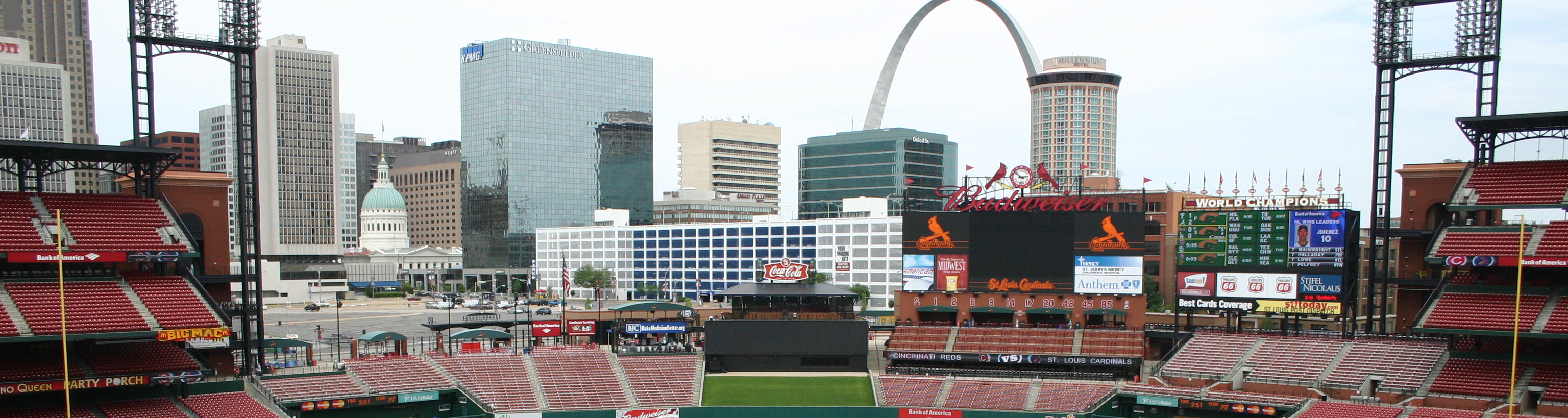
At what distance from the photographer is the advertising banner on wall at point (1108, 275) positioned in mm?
58031

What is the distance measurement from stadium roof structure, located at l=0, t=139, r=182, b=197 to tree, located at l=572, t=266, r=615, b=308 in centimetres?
8231

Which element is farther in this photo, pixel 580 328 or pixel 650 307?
pixel 650 307

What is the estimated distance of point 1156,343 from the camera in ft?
199

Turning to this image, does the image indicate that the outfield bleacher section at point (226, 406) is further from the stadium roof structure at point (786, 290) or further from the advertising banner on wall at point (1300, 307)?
the advertising banner on wall at point (1300, 307)

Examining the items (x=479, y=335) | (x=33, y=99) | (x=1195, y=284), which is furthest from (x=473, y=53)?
(x=1195, y=284)

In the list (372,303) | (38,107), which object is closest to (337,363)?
(372,303)

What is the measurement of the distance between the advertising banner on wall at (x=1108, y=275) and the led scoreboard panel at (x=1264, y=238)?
9.40 ft

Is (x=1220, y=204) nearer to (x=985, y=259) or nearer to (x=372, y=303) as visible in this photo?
(x=985, y=259)

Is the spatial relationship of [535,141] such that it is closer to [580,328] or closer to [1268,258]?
[580,328]

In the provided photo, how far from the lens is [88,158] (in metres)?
45.5

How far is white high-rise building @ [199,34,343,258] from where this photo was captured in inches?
6634

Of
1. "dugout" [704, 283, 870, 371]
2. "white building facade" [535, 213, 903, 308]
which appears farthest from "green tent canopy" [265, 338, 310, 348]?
"white building facade" [535, 213, 903, 308]

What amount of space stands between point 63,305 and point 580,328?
89.7 feet

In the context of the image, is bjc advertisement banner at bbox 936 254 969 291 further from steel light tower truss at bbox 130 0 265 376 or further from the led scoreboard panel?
steel light tower truss at bbox 130 0 265 376
